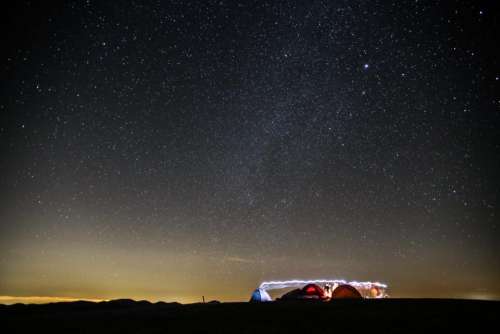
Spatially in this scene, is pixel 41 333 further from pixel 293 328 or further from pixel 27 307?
pixel 27 307

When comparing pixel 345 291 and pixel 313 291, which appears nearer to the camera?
pixel 313 291

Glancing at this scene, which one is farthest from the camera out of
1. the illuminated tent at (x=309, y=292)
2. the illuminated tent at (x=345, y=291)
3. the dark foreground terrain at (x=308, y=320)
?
the illuminated tent at (x=345, y=291)

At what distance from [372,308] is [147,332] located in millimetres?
6344

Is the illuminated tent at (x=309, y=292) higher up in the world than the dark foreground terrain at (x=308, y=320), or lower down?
higher up

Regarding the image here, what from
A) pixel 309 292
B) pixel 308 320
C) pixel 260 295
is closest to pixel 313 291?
pixel 309 292

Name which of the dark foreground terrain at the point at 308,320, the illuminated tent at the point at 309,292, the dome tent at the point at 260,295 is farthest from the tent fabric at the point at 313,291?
the dark foreground terrain at the point at 308,320

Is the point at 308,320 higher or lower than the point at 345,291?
lower

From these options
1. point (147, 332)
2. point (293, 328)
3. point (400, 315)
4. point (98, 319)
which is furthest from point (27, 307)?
point (400, 315)

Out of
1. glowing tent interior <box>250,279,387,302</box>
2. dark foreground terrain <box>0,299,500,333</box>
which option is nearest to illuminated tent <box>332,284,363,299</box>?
glowing tent interior <box>250,279,387,302</box>

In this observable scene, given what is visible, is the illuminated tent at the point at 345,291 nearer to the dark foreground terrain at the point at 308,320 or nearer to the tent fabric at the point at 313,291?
the tent fabric at the point at 313,291

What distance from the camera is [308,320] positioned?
983cm

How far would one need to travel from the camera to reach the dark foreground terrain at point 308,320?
8789 millimetres

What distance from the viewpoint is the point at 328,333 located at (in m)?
8.45

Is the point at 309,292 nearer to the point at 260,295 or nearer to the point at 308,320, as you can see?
the point at 260,295
